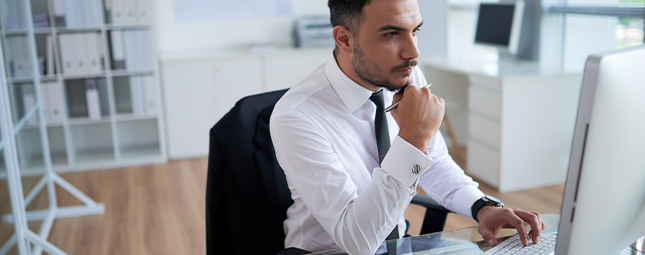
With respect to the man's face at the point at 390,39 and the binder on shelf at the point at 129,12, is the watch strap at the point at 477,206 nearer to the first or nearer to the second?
the man's face at the point at 390,39

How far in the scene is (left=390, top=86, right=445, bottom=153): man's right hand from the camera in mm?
1053

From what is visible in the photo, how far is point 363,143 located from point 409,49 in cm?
29

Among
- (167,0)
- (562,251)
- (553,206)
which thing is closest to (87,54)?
(167,0)

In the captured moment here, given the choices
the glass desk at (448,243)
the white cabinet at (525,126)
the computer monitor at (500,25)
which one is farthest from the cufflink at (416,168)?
the computer monitor at (500,25)

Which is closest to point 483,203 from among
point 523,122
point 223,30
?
point 523,122

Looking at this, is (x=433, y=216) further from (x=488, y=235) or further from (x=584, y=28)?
(x=584, y=28)

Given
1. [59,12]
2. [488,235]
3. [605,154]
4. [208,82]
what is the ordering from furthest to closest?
[208,82] → [59,12] → [488,235] → [605,154]

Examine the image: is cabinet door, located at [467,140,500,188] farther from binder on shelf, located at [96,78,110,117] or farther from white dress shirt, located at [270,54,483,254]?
binder on shelf, located at [96,78,110,117]

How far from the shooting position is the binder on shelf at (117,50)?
3.82m

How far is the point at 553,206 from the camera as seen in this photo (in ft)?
9.50

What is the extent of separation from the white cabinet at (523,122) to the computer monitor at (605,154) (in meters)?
2.37

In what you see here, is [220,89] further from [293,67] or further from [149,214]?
[149,214]

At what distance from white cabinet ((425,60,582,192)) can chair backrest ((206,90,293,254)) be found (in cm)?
206

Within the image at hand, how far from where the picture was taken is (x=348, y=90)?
1287 mm
